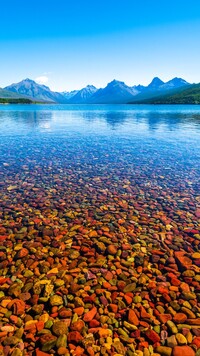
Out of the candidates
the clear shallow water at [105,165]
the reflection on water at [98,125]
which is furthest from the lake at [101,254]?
the reflection on water at [98,125]

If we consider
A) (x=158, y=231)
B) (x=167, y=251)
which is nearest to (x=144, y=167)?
(x=158, y=231)

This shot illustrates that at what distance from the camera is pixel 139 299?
8.59m

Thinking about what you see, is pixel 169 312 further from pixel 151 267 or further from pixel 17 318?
pixel 17 318

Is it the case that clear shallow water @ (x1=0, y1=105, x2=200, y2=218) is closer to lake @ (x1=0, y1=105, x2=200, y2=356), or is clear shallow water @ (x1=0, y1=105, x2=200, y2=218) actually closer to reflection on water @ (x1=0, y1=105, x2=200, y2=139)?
lake @ (x1=0, y1=105, x2=200, y2=356)

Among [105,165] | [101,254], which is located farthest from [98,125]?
[101,254]

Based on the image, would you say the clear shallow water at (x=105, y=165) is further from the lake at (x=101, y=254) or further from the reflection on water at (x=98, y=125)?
the reflection on water at (x=98, y=125)

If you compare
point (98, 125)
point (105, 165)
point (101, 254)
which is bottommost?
point (101, 254)

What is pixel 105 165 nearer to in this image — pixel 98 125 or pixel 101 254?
pixel 101 254

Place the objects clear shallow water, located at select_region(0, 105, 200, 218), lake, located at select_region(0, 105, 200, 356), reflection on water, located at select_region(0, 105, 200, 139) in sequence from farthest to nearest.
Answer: reflection on water, located at select_region(0, 105, 200, 139), clear shallow water, located at select_region(0, 105, 200, 218), lake, located at select_region(0, 105, 200, 356)

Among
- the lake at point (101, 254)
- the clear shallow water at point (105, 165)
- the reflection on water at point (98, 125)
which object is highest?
the reflection on water at point (98, 125)

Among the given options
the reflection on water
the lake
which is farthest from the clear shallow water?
the reflection on water

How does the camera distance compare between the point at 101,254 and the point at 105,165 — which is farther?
the point at 105,165

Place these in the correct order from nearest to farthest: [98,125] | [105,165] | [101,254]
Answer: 1. [101,254]
2. [105,165]
3. [98,125]

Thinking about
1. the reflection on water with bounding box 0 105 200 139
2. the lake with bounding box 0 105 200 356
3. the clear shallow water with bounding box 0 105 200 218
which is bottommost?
the lake with bounding box 0 105 200 356
